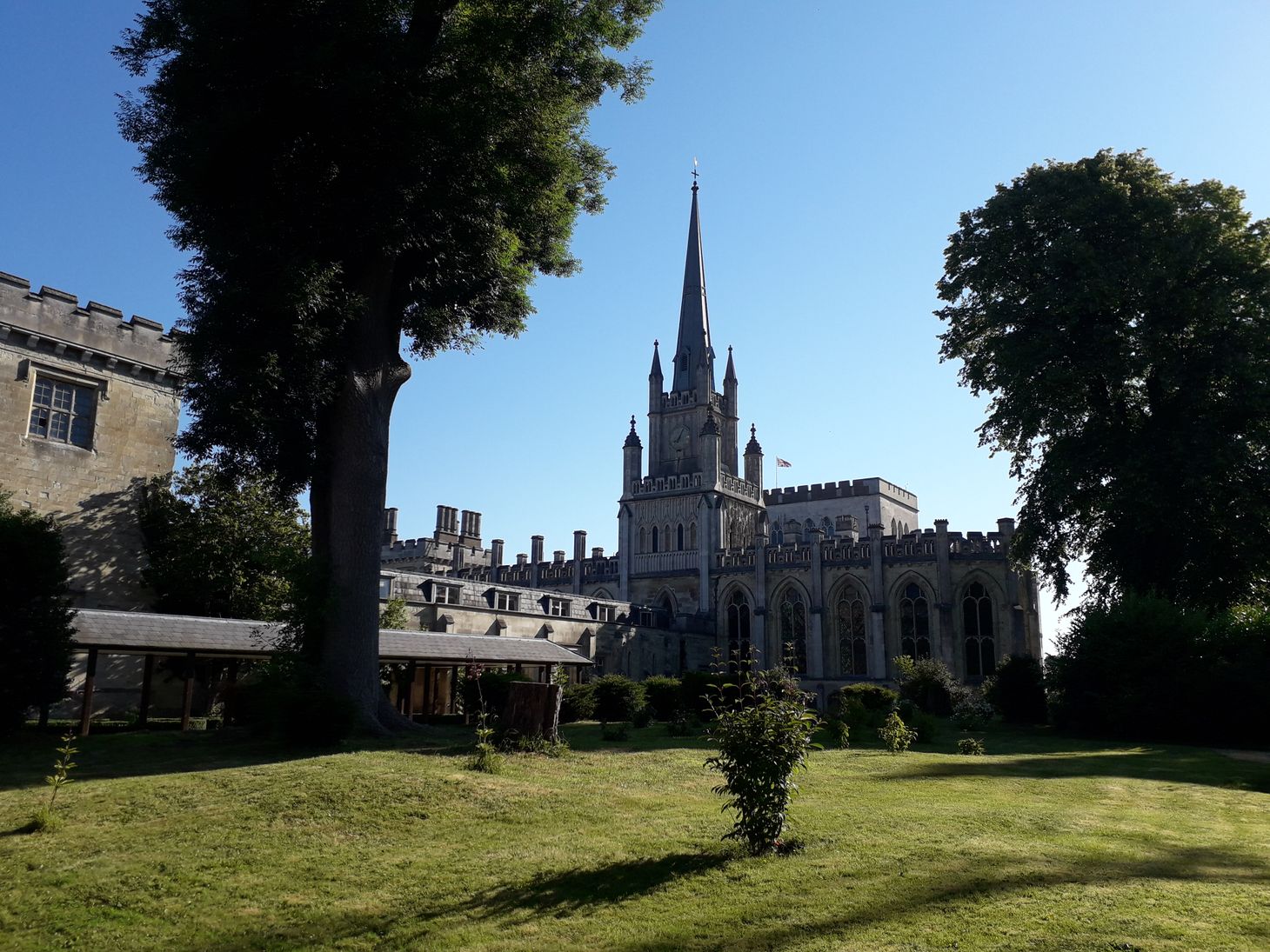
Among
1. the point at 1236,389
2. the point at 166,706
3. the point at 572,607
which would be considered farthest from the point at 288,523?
the point at 1236,389

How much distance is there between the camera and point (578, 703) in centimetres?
2258

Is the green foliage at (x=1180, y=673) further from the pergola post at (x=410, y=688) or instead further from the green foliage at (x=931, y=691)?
the pergola post at (x=410, y=688)

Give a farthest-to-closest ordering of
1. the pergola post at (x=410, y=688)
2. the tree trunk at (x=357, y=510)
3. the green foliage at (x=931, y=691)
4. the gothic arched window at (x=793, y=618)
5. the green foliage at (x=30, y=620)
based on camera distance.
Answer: the gothic arched window at (x=793, y=618)
the green foliage at (x=931, y=691)
the pergola post at (x=410, y=688)
the tree trunk at (x=357, y=510)
the green foliage at (x=30, y=620)

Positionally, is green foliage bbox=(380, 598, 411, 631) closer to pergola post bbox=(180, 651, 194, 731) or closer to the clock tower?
pergola post bbox=(180, 651, 194, 731)

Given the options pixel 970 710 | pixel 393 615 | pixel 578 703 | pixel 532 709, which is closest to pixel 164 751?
pixel 532 709

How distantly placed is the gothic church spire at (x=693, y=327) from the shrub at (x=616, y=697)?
33.5m

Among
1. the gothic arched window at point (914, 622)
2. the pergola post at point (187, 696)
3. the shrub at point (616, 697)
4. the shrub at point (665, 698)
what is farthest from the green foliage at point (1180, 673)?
the pergola post at point (187, 696)

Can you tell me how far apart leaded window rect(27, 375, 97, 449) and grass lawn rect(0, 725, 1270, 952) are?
1069 centimetres

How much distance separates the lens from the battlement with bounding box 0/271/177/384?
19.7m

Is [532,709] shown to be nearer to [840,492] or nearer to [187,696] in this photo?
[187,696]

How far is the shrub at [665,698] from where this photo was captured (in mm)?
23359

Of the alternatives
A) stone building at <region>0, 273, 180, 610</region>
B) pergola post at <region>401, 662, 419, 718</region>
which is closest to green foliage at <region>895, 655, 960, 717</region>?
pergola post at <region>401, 662, 419, 718</region>


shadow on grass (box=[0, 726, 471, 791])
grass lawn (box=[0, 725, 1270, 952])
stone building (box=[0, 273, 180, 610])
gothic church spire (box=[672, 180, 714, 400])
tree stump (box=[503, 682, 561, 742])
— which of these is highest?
gothic church spire (box=[672, 180, 714, 400])

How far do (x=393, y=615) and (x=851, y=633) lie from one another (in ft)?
85.1
